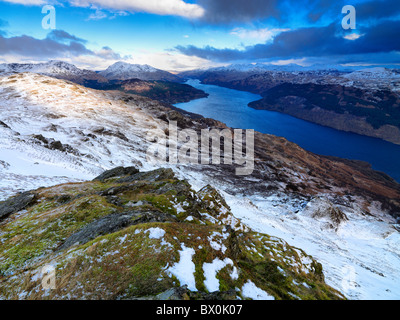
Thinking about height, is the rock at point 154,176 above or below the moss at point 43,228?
below

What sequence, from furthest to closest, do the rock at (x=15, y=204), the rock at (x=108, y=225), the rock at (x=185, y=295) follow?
1. the rock at (x=15, y=204)
2. the rock at (x=108, y=225)
3. the rock at (x=185, y=295)

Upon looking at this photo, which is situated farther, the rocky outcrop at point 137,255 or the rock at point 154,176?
the rock at point 154,176

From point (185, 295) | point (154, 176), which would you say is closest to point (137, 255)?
point (185, 295)

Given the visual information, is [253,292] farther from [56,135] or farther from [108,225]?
[56,135]

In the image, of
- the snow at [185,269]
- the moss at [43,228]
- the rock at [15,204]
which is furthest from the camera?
the rock at [15,204]

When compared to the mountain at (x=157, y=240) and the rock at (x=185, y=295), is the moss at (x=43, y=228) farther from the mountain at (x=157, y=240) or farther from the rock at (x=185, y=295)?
the rock at (x=185, y=295)

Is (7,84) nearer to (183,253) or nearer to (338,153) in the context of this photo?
(183,253)

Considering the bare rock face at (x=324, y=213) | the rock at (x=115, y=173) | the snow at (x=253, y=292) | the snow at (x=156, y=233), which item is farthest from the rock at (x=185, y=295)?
the bare rock face at (x=324, y=213)

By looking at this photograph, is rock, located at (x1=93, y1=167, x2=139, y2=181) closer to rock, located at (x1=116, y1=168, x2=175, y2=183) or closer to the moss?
rock, located at (x1=116, y1=168, x2=175, y2=183)
